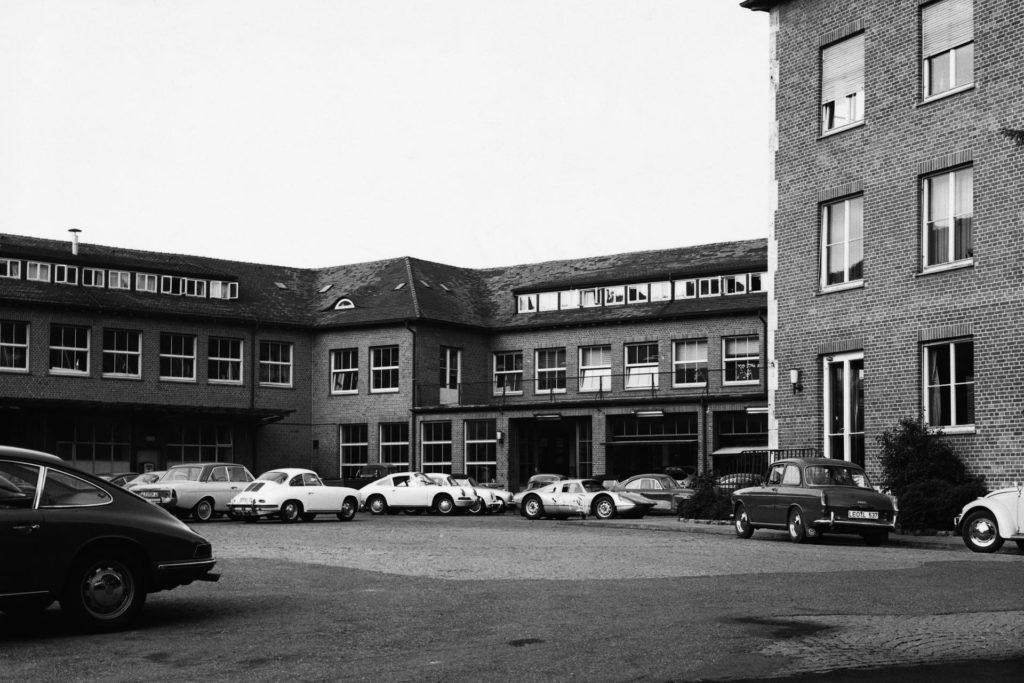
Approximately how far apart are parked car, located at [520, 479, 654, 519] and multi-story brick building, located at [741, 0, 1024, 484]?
683cm

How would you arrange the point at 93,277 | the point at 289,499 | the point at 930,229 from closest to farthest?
the point at 930,229 → the point at 289,499 → the point at 93,277

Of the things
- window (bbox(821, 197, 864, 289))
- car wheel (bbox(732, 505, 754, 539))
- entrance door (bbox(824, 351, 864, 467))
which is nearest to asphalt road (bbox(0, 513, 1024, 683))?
car wheel (bbox(732, 505, 754, 539))

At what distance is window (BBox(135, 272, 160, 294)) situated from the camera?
50875 millimetres

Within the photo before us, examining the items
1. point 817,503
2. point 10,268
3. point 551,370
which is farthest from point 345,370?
point 817,503

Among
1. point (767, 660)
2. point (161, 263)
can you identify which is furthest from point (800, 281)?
point (161, 263)

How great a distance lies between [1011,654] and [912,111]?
18.0m

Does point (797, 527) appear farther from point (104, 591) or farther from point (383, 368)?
point (383, 368)

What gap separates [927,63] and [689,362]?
25.8 metres

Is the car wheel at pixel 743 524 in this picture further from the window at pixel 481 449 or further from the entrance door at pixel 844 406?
the window at pixel 481 449

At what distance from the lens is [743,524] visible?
23.7 m

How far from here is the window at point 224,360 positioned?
51.5m

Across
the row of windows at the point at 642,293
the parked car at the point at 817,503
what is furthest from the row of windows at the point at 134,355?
the parked car at the point at 817,503

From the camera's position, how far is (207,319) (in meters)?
51.2

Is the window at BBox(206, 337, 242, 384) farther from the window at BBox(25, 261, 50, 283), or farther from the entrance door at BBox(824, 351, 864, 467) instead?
the entrance door at BBox(824, 351, 864, 467)
